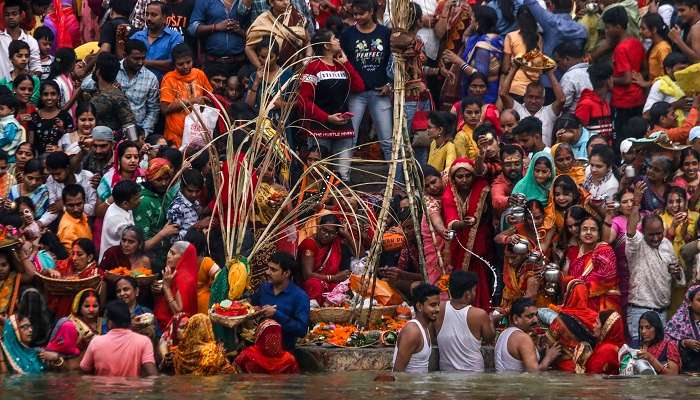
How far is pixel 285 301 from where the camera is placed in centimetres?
1412

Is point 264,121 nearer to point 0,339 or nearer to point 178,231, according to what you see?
point 178,231

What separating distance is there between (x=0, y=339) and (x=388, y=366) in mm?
2963

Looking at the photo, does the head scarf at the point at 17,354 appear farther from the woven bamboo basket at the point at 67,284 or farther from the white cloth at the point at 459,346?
the white cloth at the point at 459,346

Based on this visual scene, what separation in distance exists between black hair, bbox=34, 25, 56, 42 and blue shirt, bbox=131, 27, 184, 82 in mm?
878

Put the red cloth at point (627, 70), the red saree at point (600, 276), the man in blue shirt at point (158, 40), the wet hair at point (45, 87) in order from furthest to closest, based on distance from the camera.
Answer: the man in blue shirt at point (158, 40) → the red cloth at point (627, 70) → the wet hair at point (45, 87) → the red saree at point (600, 276)

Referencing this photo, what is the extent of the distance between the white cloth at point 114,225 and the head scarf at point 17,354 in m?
1.53

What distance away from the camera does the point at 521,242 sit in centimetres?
1457

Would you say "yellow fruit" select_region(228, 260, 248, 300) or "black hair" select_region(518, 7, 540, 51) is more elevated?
"black hair" select_region(518, 7, 540, 51)

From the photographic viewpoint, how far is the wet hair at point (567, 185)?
1487cm

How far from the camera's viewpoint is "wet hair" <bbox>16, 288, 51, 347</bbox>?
1393 cm

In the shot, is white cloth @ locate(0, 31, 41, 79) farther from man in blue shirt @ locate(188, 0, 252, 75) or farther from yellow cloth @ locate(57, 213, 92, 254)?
yellow cloth @ locate(57, 213, 92, 254)

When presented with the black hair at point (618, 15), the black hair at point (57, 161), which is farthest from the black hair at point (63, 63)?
the black hair at point (618, 15)

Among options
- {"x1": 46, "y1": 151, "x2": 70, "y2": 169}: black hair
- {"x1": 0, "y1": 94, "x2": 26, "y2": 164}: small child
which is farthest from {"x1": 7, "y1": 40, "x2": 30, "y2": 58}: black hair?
{"x1": 46, "y1": 151, "x2": 70, "y2": 169}: black hair

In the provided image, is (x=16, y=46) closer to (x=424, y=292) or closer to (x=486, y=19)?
(x=486, y=19)
